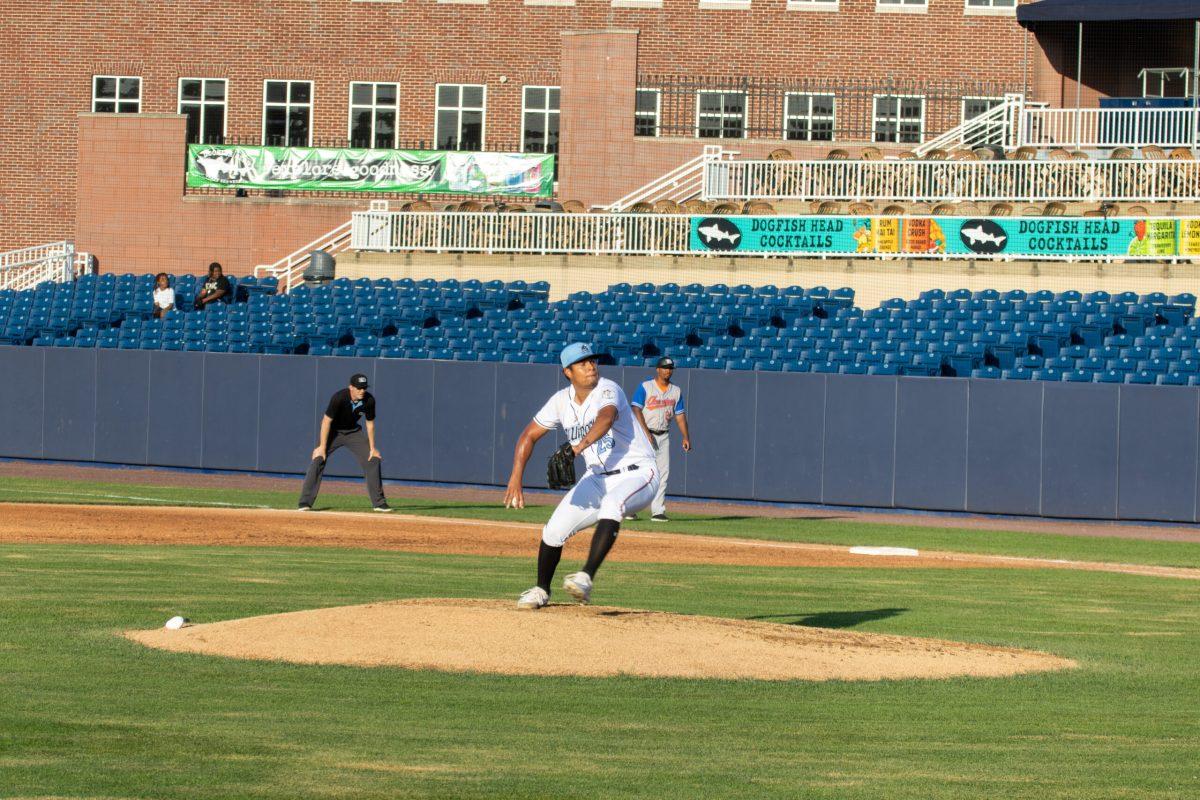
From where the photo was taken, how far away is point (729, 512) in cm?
2489

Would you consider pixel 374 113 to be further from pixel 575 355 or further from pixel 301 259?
pixel 575 355

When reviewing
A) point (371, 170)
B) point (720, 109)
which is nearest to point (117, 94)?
point (371, 170)

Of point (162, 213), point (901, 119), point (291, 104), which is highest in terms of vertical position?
point (291, 104)

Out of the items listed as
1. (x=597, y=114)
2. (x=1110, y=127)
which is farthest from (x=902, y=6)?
(x=597, y=114)

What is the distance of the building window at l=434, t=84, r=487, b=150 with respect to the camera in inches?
1748

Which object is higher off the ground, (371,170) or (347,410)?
(371,170)

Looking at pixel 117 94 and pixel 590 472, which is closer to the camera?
pixel 590 472

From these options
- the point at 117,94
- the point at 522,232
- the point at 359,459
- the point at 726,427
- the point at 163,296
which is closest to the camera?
the point at 359,459

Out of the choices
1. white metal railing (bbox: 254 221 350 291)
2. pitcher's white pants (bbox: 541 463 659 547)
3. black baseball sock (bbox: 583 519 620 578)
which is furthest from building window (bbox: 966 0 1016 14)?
black baseball sock (bbox: 583 519 620 578)

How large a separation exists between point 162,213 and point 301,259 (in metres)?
4.60

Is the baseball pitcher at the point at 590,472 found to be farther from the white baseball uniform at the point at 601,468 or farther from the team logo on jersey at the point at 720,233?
the team logo on jersey at the point at 720,233

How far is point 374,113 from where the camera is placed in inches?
1754

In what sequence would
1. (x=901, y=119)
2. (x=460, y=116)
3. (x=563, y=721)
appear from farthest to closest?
1. (x=460, y=116)
2. (x=901, y=119)
3. (x=563, y=721)

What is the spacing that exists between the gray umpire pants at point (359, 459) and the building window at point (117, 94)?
1020 inches
